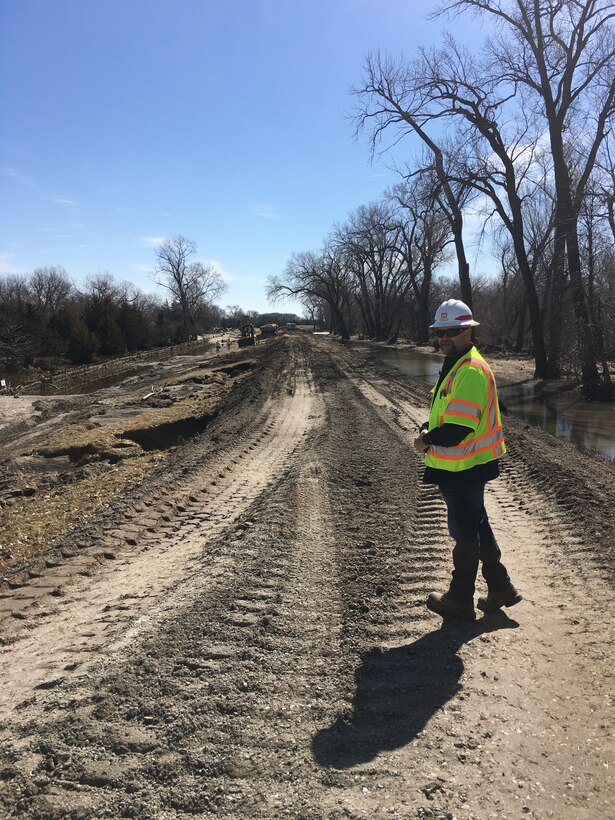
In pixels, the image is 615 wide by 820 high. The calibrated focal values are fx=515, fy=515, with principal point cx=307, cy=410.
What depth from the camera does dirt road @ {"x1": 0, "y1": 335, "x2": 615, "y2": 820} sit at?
2.28 m

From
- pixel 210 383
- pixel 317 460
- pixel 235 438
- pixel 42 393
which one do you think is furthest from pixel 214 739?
pixel 42 393

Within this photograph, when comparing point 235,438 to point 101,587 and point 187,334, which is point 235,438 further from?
point 187,334

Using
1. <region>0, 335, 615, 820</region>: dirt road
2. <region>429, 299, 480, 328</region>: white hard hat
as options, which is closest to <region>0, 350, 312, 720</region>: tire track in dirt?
<region>0, 335, 615, 820</region>: dirt road

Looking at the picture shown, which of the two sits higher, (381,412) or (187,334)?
(187,334)

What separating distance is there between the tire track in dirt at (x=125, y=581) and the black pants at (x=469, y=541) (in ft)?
6.64

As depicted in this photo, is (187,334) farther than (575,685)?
Yes

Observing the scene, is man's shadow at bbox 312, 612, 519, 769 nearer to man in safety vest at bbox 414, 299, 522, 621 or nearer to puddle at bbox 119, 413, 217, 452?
man in safety vest at bbox 414, 299, 522, 621

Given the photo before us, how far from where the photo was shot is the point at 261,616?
12.1 ft

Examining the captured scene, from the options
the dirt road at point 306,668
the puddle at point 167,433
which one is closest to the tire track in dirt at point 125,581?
the dirt road at point 306,668

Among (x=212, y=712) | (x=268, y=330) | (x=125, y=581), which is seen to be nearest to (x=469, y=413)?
(x=212, y=712)

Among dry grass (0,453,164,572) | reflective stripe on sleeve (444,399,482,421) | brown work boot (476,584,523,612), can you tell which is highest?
reflective stripe on sleeve (444,399,482,421)

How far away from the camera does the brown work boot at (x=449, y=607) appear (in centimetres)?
350

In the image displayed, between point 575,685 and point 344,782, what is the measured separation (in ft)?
4.78

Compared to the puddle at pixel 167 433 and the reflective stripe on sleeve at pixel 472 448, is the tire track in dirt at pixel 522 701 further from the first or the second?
the puddle at pixel 167 433
